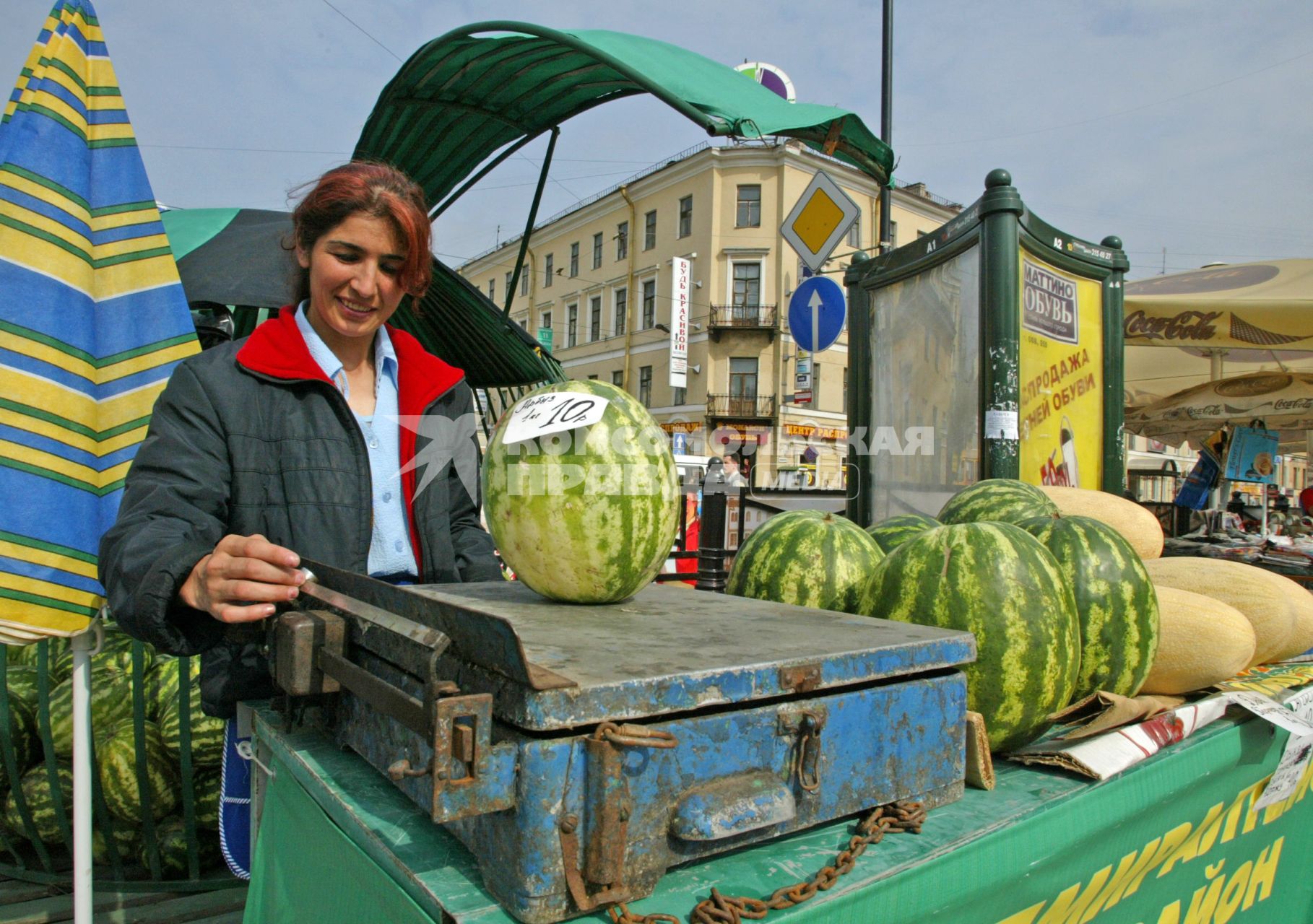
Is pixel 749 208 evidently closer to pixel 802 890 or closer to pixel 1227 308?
pixel 1227 308

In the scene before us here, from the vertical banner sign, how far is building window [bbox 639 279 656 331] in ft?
12.5

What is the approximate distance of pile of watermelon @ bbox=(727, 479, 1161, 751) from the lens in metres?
1.33

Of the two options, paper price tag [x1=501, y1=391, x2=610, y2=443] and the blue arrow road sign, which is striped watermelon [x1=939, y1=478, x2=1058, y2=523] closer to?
paper price tag [x1=501, y1=391, x2=610, y2=443]

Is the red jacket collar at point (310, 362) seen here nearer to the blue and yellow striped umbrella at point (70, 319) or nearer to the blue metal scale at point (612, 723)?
the blue metal scale at point (612, 723)

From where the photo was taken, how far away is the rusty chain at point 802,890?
2.57 feet

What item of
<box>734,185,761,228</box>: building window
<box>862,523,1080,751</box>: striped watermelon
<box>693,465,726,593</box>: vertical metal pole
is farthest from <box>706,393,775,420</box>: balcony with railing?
<box>862,523,1080,751</box>: striped watermelon

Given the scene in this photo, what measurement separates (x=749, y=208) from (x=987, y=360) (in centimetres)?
2911

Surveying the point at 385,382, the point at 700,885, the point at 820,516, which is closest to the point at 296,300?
the point at 385,382

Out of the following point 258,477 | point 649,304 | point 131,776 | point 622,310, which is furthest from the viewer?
point 622,310

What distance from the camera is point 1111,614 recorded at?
158 centimetres

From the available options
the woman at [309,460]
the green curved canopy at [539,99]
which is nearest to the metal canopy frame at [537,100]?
the green curved canopy at [539,99]

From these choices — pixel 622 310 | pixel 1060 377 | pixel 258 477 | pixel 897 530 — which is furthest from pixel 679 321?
pixel 258 477

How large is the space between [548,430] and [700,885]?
702mm

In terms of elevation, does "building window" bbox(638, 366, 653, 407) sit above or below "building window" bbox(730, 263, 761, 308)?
below
